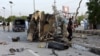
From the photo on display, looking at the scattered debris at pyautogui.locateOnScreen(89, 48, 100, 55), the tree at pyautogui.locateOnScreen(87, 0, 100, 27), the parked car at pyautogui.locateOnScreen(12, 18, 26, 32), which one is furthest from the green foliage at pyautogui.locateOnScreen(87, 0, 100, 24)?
the scattered debris at pyautogui.locateOnScreen(89, 48, 100, 55)

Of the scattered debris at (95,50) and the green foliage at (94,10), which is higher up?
the green foliage at (94,10)

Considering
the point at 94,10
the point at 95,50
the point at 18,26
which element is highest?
the point at 94,10

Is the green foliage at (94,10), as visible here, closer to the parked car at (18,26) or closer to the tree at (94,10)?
the tree at (94,10)

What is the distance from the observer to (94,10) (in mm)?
36656

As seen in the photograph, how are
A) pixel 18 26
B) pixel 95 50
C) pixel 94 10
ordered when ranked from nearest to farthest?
pixel 95 50 → pixel 94 10 → pixel 18 26

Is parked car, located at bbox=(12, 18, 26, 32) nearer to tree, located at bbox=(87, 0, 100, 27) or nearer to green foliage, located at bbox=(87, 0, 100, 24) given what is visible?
green foliage, located at bbox=(87, 0, 100, 24)

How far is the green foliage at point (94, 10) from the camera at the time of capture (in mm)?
35769

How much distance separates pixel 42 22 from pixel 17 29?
26.8 meters

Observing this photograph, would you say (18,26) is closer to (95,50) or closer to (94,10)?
(94,10)

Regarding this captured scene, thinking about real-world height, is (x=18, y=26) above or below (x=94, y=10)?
below

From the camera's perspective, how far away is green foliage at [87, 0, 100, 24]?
1408 inches

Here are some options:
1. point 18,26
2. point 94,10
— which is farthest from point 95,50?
point 18,26

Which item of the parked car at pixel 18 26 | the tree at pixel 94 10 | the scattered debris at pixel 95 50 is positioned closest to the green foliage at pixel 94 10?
the tree at pixel 94 10

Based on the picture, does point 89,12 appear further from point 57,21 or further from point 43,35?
point 43,35
